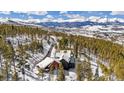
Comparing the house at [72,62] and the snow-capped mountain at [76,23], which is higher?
the snow-capped mountain at [76,23]

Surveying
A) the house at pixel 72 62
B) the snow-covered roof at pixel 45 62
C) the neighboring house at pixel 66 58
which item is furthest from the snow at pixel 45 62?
the house at pixel 72 62

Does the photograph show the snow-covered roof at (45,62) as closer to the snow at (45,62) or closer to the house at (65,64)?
the snow at (45,62)

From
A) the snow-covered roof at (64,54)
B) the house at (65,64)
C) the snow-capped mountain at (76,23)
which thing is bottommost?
the house at (65,64)

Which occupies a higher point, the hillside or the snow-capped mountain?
the snow-capped mountain

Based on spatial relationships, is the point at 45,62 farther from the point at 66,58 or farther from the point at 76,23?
the point at 76,23

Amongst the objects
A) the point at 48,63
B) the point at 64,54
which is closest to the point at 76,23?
the point at 64,54

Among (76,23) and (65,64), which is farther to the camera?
(76,23)

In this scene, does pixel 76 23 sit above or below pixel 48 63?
above

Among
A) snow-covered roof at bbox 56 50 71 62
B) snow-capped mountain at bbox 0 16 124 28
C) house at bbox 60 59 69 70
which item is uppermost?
snow-capped mountain at bbox 0 16 124 28

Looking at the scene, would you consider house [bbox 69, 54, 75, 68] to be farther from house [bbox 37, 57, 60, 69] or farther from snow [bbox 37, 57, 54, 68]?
snow [bbox 37, 57, 54, 68]

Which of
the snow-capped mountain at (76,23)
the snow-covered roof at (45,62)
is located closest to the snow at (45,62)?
the snow-covered roof at (45,62)

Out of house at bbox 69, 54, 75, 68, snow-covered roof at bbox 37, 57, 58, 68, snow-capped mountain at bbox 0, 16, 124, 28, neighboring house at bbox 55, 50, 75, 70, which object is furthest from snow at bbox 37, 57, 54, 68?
snow-capped mountain at bbox 0, 16, 124, 28
